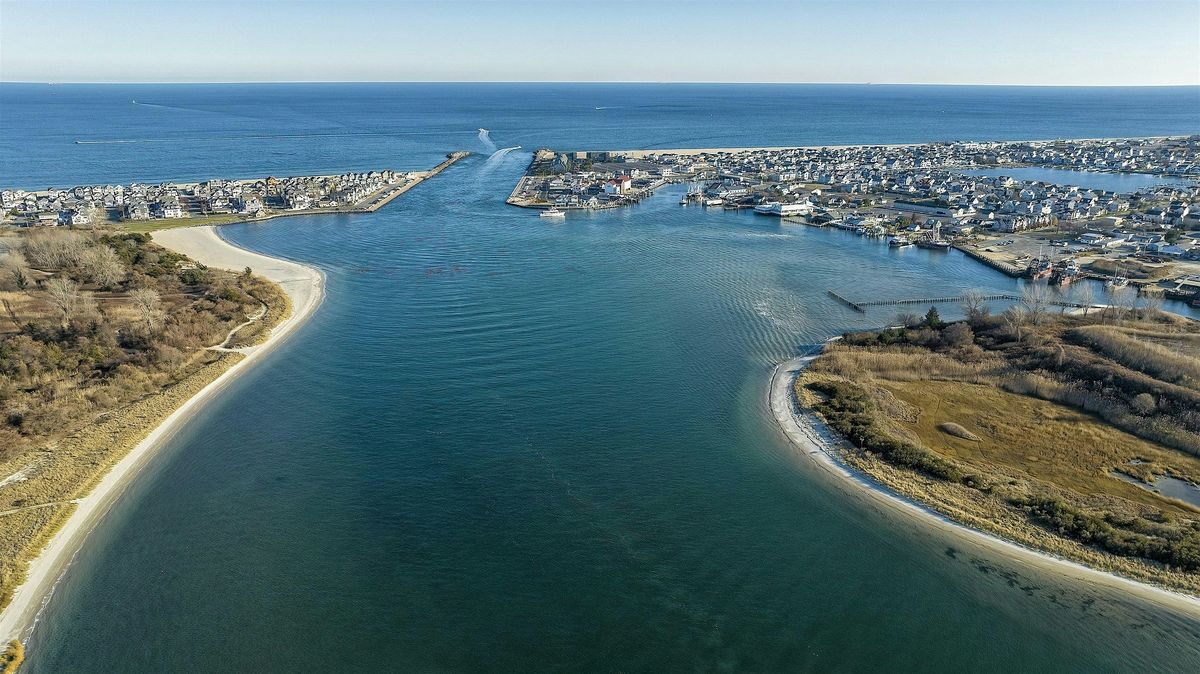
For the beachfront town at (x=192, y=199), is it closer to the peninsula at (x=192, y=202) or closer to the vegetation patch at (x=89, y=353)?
the peninsula at (x=192, y=202)

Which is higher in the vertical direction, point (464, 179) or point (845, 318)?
point (464, 179)

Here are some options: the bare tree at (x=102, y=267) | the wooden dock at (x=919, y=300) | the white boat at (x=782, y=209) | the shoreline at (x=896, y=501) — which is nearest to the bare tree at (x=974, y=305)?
the wooden dock at (x=919, y=300)

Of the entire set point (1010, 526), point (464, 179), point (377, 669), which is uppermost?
point (464, 179)

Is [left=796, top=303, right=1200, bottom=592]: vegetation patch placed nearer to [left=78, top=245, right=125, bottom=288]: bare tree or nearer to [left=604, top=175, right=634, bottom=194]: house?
[left=78, top=245, right=125, bottom=288]: bare tree

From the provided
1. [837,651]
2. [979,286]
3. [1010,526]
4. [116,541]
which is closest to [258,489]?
[116,541]

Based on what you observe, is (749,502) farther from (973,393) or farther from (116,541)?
(116,541)

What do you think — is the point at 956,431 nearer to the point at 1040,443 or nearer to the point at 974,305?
the point at 1040,443
